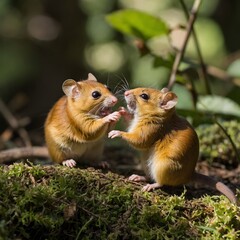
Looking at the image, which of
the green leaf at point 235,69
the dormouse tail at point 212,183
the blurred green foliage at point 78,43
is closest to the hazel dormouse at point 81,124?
the dormouse tail at point 212,183

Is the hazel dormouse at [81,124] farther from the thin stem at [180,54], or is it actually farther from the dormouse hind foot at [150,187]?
the thin stem at [180,54]

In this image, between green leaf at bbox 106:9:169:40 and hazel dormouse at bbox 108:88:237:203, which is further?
green leaf at bbox 106:9:169:40

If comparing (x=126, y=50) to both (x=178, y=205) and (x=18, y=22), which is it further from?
(x=178, y=205)

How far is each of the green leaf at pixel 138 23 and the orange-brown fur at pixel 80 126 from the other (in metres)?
1.64

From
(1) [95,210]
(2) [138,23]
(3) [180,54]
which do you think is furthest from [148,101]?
(2) [138,23]

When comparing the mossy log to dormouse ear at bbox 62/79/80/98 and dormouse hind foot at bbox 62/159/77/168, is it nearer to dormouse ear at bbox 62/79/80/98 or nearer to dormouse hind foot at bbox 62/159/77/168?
dormouse hind foot at bbox 62/159/77/168

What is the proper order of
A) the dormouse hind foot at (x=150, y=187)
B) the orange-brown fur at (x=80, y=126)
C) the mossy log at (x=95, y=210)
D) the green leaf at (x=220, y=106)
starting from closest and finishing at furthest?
the mossy log at (x=95, y=210) → the dormouse hind foot at (x=150, y=187) → the orange-brown fur at (x=80, y=126) → the green leaf at (x=220, y=106)

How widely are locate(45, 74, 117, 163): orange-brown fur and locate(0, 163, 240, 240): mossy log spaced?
40 centimetres

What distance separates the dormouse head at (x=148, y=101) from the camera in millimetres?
4227

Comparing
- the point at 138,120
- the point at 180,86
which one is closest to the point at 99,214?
the point at 138,120

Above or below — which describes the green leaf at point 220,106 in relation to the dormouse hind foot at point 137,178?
below

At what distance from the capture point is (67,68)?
12.0 metres

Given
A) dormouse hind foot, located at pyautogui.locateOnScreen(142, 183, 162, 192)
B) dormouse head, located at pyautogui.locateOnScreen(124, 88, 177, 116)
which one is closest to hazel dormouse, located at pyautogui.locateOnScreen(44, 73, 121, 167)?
dormouse head, located at pyautogui.locateOnScreen(124, 88, 177, 116)

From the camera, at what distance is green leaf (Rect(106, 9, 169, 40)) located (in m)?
5.96
